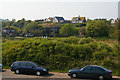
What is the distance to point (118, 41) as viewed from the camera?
18141 millimetres

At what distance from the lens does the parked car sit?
14484 millimetres

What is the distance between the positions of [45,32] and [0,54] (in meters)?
33.7

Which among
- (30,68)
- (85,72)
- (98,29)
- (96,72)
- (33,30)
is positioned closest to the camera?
(96,72)

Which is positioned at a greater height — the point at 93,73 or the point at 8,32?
the point at 8,32

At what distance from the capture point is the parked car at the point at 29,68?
14484 millimetres

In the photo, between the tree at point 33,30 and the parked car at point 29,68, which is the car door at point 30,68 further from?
the tree at point 33,30

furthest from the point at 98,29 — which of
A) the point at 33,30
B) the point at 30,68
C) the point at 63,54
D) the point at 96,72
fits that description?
the point at 30,68

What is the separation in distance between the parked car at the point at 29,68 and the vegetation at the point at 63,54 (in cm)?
286

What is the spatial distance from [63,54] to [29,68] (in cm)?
499

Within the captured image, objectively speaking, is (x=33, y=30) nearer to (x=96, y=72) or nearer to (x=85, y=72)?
(x=85, y=72)

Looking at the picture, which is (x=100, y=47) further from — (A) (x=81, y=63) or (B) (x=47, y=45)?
(B) (x=47, y=45)

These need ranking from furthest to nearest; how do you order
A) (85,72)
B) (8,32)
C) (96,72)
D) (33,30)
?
(33,30), (8,32), (85,72), (96,72)

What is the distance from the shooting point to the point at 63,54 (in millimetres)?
18281

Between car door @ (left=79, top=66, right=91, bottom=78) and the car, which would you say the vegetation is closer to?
the car
